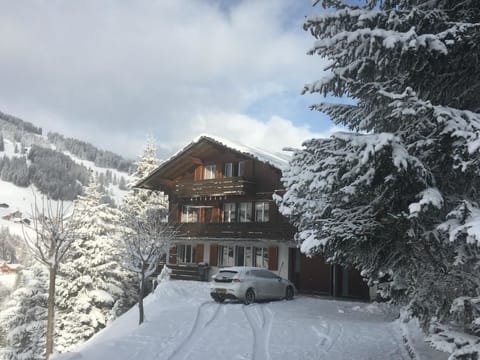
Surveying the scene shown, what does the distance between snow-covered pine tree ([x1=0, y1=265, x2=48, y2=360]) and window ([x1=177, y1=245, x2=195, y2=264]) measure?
9.42m

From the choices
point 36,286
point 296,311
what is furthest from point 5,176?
point 296,311

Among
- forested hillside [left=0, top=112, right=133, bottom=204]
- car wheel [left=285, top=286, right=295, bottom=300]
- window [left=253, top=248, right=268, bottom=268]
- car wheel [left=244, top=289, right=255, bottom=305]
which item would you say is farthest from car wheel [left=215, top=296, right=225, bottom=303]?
forested hillside [left=0, top=112, right=133, bottom=204]

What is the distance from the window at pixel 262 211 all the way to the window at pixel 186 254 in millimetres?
6427

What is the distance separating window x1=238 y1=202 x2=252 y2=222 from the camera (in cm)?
3045

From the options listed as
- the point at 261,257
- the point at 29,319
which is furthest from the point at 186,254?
the point at 29,319

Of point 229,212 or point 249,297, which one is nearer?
point 249,297

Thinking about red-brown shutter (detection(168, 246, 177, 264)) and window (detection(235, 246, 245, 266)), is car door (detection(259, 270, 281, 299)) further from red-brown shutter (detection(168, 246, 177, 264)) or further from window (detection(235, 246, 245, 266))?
red-brown shutter (detection(168, 246, 177, 264))

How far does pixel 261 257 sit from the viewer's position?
29.4 meters

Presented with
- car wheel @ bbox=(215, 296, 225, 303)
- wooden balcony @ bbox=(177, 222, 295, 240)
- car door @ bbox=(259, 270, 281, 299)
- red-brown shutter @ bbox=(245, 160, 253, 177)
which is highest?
red-brown shutter @ bbox=(245, 160, 253, 177)

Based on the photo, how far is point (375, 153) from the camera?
5406mm

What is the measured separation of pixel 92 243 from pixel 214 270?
8270 millimetres

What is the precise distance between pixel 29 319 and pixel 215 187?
14.6 metres

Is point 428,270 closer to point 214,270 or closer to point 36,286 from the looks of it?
point 214,270

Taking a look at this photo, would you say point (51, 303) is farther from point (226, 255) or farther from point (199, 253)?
point (199, 253)
